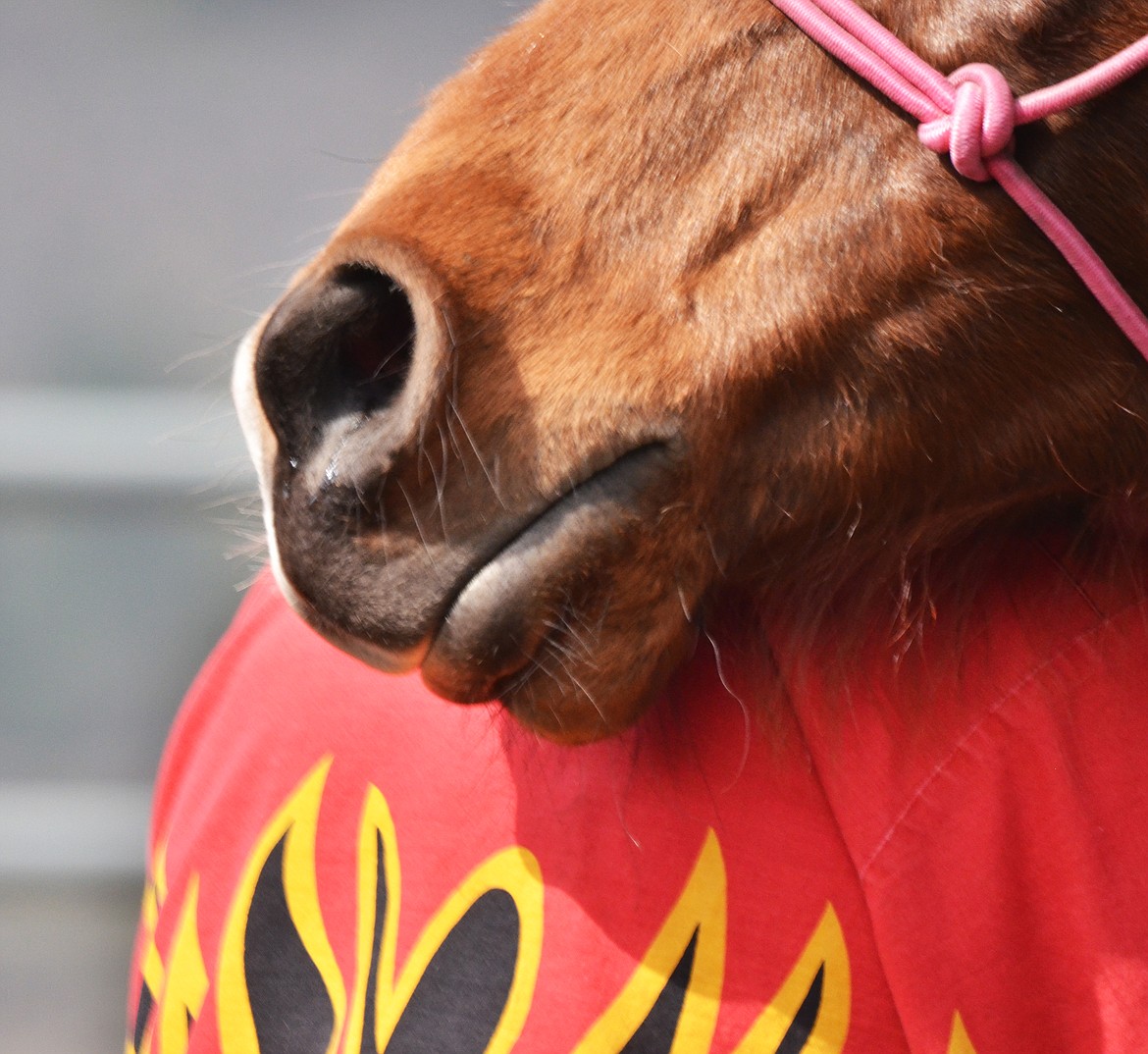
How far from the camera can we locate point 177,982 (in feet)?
2.25

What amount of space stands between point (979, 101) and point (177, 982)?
0.59 metres

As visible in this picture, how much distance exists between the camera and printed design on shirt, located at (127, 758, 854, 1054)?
516 mm

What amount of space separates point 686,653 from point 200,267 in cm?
123

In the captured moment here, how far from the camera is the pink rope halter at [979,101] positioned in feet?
1.52

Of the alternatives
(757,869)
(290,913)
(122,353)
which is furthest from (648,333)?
(122,353)

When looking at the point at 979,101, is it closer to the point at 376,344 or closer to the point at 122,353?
the point at 376,344

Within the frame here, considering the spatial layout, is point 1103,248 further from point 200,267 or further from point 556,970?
point 200,267

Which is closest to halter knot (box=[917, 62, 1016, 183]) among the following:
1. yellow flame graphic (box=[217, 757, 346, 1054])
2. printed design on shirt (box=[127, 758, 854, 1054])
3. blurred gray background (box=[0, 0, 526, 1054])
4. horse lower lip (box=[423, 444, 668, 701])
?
horse lower lip (box=[423, 444, 668, 701])

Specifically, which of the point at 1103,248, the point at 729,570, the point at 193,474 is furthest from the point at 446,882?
the point at 193,474

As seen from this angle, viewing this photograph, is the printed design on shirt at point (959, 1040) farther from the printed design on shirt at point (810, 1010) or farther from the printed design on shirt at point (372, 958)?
the printed design on shirt at point (372, 958)

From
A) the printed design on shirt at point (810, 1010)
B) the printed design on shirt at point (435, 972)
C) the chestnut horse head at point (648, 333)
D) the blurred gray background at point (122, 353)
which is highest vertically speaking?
the blurred gray background at point (122, 353)

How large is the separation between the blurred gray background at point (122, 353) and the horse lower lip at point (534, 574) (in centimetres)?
104

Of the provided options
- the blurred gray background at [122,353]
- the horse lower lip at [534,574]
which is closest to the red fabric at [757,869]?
the horse lower lip at [534,574]

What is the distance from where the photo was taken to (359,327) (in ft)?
1.59
